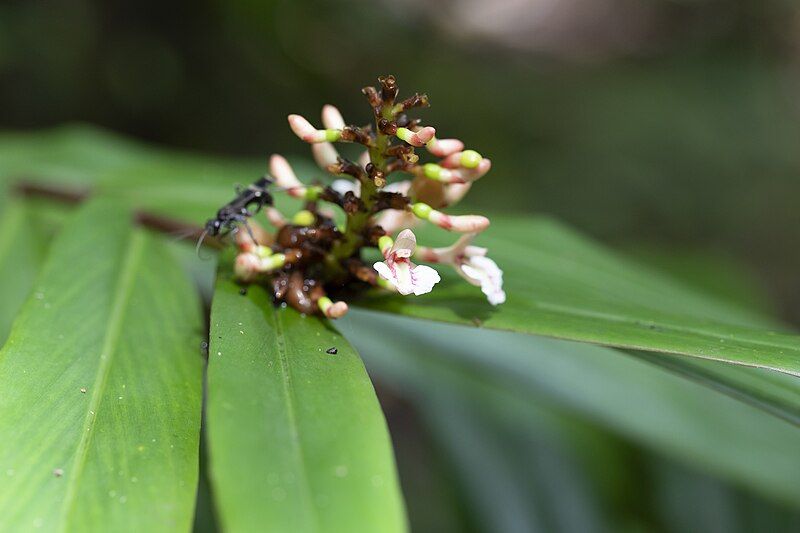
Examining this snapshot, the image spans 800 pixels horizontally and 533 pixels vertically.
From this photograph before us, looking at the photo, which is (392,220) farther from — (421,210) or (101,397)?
(101,397)

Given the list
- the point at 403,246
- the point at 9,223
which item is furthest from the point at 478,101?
the point at 403,246

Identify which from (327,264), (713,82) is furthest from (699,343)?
(713,82)

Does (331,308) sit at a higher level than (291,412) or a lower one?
higher

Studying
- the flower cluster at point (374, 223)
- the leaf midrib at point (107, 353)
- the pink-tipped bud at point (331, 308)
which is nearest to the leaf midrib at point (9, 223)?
the leaf midrib at point (107, 353)

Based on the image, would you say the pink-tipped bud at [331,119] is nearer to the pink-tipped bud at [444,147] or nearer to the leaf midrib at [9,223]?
the pink-tipped bud at [444,147]

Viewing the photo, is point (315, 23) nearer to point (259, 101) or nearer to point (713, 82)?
point (259, 101)
